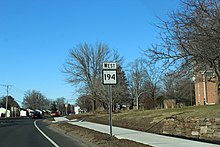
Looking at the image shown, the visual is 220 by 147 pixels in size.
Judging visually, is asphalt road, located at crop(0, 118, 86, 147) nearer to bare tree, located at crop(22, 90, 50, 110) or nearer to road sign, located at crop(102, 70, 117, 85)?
road sign, located at crop(102, 70, 117, 85)

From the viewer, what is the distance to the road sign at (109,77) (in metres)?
15.4

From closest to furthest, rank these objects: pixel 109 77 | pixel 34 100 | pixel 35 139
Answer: pixel 109 77 → pixel 35 139 → pixel 34 100

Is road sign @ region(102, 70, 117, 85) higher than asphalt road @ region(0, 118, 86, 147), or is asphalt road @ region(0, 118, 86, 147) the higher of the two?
road sign @ region(102, 70, 117, 85)

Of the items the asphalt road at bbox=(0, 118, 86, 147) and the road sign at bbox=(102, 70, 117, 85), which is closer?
the road sign at bbox=(102, 70, 117, 85)

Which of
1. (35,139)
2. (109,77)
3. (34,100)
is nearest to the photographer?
(109,77)

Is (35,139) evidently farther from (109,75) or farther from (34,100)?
(34,100)

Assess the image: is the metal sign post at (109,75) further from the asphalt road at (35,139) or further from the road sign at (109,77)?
the asphalt road at (35,139)

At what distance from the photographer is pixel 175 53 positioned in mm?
15969

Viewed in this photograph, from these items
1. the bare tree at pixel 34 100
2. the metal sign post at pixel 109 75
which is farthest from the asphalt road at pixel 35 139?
the bare tree at pixel 34 100

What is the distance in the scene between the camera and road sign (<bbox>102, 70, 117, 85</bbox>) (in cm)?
1537

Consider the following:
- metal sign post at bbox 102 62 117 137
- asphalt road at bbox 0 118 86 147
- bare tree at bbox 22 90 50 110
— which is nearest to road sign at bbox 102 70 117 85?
metal sign post at bbox 102 62 117 137

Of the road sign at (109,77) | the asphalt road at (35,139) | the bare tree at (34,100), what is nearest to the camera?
the road sign at (109,77)

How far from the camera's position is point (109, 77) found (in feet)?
50.7

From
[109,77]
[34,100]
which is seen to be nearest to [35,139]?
[109,77]
